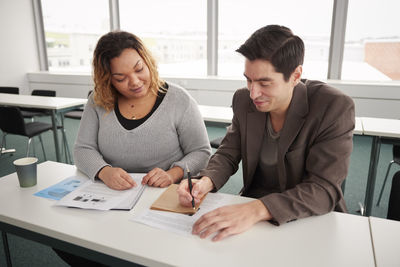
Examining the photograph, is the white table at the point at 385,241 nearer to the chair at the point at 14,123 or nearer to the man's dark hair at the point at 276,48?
the man's dark hair at the point at 276,48

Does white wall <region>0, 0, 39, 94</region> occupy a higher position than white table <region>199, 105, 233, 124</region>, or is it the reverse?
white wall <region>0, 0, 39, 94</region>

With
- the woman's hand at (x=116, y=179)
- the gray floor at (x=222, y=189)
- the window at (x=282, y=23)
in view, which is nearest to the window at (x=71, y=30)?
the gray floor at (x=222, y=189)

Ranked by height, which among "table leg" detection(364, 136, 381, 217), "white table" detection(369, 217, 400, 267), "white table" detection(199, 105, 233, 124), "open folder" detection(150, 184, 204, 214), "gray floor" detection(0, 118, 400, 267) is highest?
"open folder" detection(150, 184, 204, 214)

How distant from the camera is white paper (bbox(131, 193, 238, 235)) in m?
0.97

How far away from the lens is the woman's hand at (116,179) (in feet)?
4.09

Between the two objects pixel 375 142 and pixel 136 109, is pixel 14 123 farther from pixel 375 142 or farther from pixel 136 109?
pixel 375 142

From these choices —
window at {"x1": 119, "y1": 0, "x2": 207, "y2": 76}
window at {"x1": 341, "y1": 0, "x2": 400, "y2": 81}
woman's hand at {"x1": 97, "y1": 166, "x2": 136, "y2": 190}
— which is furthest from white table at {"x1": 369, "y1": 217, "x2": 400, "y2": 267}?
window at {"x1": 119, "y1": 0, "x2": 207, "y2": 76}

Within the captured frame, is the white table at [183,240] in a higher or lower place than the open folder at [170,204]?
lower

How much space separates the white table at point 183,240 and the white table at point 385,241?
0.06 feet

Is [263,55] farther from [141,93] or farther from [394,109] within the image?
[394,109]

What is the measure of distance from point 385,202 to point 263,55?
2237mm

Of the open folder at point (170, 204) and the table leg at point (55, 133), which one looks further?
the table leg at point (55, 133)

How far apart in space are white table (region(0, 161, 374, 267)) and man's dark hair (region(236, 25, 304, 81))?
517 millimetres

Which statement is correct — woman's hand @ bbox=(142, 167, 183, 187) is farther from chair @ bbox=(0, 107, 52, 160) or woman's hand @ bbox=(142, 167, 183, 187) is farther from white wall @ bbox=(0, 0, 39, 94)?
white wall @ bbox=(0, 0, 39, 94)
